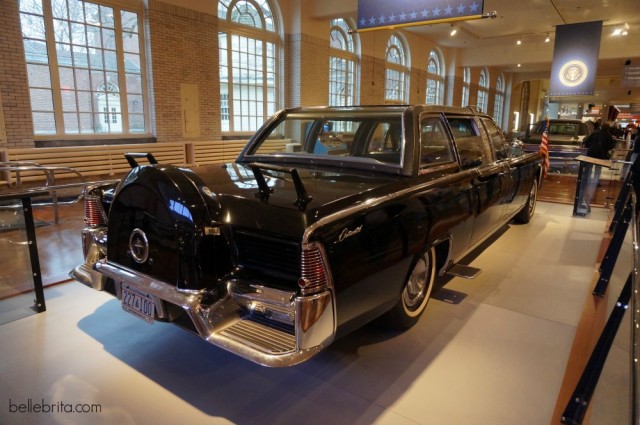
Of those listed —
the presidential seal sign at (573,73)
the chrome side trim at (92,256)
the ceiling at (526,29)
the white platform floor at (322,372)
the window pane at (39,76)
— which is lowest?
the white platform floor at (322,372)

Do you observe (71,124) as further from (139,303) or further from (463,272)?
(463,272)

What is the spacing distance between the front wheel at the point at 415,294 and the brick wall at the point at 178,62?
8.93 m

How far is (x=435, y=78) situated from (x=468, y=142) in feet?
63.6

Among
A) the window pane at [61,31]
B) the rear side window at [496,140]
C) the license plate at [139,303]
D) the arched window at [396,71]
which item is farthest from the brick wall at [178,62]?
the arched window at [396,71]

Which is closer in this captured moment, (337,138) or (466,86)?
(337,138)

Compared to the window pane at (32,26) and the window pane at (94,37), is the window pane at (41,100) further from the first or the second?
the window pane at (94,37)

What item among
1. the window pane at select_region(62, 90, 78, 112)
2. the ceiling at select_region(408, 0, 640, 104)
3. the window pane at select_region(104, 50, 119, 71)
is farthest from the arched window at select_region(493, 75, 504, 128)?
the window pane at select_region(62, 90, 78, 112)

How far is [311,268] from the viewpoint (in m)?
2.10

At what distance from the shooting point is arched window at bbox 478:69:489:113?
26.2m

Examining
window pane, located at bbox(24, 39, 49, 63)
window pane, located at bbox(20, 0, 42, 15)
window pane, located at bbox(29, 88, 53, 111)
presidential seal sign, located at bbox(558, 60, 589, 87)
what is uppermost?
window pane, located at bbox(20, 0, 42, 15)

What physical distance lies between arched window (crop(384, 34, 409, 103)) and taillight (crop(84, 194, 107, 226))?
54.8 feet

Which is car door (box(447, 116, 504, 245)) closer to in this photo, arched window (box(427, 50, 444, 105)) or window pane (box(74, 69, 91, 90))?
window pane (box(74, 69, 91, 90))

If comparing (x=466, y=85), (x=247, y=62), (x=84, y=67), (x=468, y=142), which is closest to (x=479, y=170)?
(x=468, y=142)

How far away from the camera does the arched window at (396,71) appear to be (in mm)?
18562
